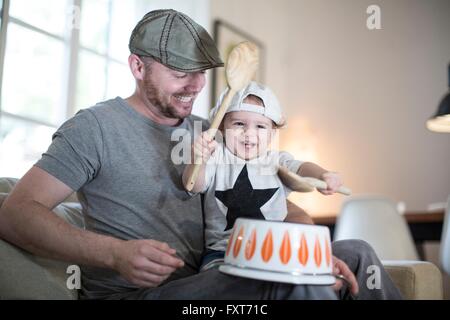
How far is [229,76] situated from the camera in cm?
90

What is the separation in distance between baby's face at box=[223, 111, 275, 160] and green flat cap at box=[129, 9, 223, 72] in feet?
0.50

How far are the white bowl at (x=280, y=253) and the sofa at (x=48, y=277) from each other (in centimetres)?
38

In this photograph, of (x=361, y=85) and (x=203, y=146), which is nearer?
(x=203, y=146)

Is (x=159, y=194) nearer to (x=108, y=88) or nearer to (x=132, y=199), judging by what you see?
(x=132, y=199)

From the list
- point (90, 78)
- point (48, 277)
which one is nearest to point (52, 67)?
point (90, 78)

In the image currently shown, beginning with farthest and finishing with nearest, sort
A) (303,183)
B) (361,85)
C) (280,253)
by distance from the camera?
(361,85) < (303,183) < (280,253)

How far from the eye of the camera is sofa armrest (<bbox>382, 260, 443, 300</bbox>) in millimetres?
1030

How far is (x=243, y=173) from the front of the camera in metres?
0.97

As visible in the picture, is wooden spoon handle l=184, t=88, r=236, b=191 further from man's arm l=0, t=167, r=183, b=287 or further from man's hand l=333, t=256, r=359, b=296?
man's hand l=333, t=256, r=359, b=296

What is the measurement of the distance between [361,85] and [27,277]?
2.70 m

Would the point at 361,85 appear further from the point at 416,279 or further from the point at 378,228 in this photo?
the point at 416,279

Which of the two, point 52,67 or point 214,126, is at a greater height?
point 52,67

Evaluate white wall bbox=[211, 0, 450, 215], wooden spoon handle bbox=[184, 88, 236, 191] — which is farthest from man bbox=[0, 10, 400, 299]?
white wall bbox=[211, 0, 450, 215]
